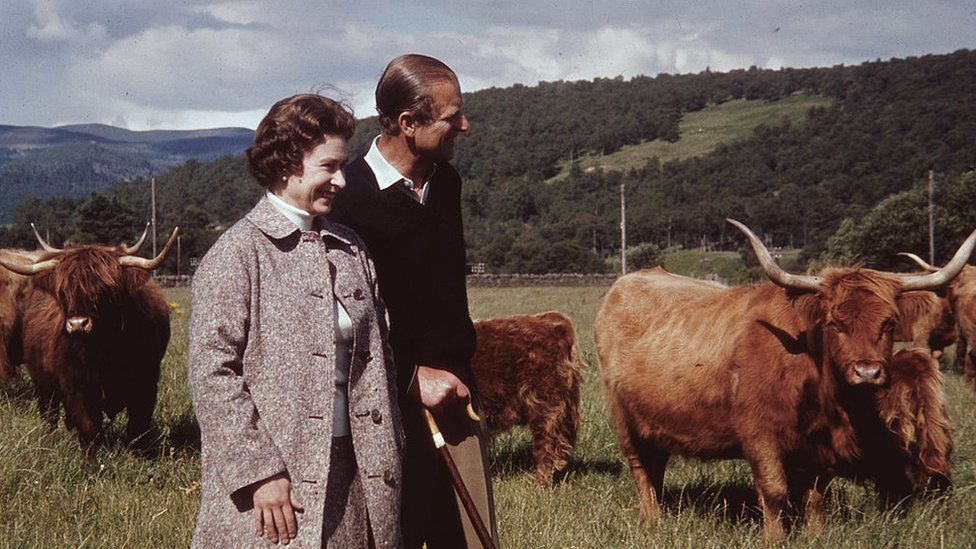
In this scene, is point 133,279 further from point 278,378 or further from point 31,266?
point 278,378

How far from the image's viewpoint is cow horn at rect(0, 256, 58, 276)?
637 centimetres

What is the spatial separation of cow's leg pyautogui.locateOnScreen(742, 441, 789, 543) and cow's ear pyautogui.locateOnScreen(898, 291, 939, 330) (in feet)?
3.43

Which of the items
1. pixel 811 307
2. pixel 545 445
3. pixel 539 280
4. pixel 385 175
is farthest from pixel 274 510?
pixel 539 280

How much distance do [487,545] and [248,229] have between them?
132 centimetres

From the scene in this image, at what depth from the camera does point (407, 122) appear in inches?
110

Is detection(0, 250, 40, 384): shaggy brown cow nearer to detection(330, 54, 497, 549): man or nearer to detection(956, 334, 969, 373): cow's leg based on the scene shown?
detection(330, 54, 497, 549): man

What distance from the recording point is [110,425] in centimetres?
692

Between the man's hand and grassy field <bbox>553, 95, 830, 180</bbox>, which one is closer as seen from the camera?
the man's hand

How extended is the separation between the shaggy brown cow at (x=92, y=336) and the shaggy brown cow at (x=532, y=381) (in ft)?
8.62

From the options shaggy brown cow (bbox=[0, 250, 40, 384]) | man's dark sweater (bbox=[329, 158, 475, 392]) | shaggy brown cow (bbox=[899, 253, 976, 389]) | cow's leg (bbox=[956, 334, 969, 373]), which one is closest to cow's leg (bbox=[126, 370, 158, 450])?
shaggy brown cow (bbox=[0, 250, 40, 384])

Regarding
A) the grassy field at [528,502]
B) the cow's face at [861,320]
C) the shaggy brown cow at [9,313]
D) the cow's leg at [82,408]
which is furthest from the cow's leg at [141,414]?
the cow's face at [861,320]

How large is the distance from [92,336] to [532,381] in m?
3.42

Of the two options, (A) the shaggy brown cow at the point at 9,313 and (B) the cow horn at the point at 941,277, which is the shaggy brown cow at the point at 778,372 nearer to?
(B) the cow horn at the point at 941,277

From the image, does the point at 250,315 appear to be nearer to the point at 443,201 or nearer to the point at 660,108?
the point at 443,201
